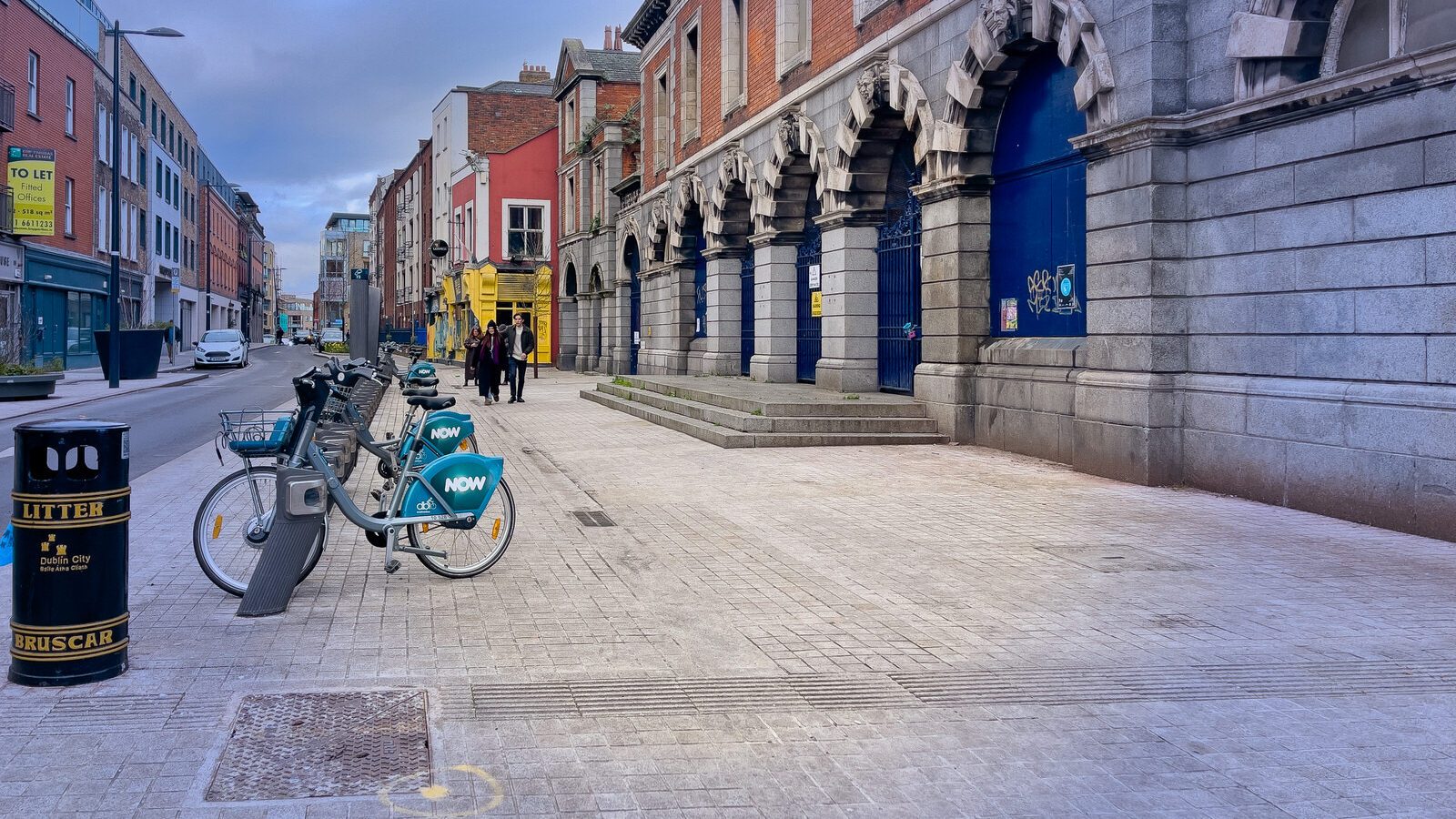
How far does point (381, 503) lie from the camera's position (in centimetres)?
730

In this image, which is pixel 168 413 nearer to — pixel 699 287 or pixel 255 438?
pixel 699 287

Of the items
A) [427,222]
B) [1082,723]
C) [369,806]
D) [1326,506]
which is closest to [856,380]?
[1326,506]

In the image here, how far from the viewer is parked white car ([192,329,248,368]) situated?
42250 mm

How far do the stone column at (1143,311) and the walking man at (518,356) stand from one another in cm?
1485

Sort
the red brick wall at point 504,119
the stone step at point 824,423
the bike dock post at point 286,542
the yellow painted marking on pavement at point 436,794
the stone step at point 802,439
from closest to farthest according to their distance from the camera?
the yellow painted marking on pavement at point 436,794
the bike dock post at point 286,542
the stone step at point 802,439
the stone step at point 824,423
the red brick wall at point 504,119

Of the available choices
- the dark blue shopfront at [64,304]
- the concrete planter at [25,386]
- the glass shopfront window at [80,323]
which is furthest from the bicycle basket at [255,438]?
the glass shopfront window at [80,323]

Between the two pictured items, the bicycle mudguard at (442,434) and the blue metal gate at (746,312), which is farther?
the blue metal gate at (746,312)

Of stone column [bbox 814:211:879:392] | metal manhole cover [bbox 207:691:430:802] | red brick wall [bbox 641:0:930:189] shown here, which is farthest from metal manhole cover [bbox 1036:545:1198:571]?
stone column [bbox 814:211:879:392]

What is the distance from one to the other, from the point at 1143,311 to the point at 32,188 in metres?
31.8

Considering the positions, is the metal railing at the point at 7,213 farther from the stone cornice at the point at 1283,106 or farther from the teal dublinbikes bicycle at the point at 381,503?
the stone cornice at the point at 1283,106

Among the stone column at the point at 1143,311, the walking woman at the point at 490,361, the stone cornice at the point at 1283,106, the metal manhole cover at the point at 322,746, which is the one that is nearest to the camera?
the metal manhole cover at the point at 322,746

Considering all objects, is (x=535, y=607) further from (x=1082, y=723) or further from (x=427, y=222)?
(x=427, y=222)

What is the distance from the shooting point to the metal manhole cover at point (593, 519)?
9.50 meters

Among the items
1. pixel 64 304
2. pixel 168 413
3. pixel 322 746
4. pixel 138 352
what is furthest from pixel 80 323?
pixel 322 746
